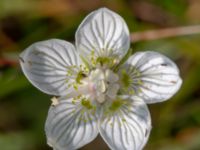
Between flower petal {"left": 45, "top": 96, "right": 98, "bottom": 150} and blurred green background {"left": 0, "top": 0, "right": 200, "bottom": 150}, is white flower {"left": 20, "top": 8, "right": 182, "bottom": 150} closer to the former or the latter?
flower petal {"left": 45, "top": 96, "right": 98, "bottom": 150}

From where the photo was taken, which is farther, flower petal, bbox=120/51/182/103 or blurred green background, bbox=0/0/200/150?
blurred green background, bbox=0/0/200/150

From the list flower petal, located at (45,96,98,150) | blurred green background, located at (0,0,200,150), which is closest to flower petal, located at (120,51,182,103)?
flower petal, located at (45,96,98,150)

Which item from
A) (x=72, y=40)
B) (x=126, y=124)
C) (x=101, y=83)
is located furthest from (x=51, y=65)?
(x=72, y=40)

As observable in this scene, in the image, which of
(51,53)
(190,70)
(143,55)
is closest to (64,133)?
(51,53)

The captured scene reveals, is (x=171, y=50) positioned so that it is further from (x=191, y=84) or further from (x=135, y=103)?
(x=135, y=103)

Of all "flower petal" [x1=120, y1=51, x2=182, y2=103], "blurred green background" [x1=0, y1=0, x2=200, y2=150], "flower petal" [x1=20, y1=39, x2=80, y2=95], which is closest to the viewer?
"flower petal" [x1=20, y1=39, x2=80, y2=95]

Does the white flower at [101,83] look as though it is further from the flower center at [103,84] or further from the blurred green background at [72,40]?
the blurred green background at [72,40]

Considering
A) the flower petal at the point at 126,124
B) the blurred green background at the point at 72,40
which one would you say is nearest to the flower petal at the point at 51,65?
the flower petal at the point at 126,124
